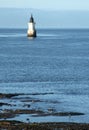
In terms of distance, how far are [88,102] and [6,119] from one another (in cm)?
1197

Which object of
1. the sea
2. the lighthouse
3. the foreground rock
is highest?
the lighthouse

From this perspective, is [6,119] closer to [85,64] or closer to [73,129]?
[73,129]

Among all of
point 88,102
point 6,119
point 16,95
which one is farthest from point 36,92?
point 6,119

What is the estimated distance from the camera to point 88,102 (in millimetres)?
50625

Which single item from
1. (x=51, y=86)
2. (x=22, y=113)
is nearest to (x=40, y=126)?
(x=22, y=113)

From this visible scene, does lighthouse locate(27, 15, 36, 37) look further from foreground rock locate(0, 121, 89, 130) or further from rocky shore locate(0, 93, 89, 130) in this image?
foreground rock locate(0, 121, 89, 130)

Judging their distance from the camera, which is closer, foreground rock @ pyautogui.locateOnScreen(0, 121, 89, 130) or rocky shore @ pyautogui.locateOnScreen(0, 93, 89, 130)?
foreground rock @ pyautogui.locateOnScreen(0, 121, 89, 130)

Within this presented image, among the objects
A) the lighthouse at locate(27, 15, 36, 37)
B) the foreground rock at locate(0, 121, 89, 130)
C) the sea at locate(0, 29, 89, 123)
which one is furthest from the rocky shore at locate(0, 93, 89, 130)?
the lighthouse at locate(27, 15, 36, 37)

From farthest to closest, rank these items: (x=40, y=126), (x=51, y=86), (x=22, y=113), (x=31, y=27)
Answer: (x=31, y=27) → (x=51, y=86) → (x=22, y=113) → (x=40, y=126)

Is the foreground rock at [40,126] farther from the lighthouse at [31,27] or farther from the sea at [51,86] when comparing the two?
the lighthouse at [31,27]

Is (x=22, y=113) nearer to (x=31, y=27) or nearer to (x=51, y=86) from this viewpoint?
(x=51, y=86)

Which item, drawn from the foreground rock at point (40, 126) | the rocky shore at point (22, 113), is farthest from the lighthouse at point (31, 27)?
the foreground rock at point (40, 126)

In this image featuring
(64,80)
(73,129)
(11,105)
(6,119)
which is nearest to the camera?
(73,129)

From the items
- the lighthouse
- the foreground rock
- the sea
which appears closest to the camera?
the foreground rock
